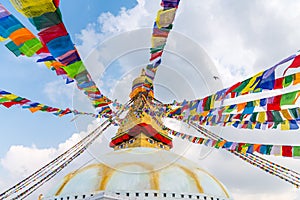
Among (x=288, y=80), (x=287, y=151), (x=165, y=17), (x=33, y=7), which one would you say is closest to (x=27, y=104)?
(x=33, y=7)

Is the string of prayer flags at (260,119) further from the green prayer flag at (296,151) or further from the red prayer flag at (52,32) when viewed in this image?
the red prayer flag at (52,32)

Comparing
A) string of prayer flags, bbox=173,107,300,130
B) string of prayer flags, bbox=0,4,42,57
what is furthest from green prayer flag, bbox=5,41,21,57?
string of prayer flags, bbox=173,107,300,130

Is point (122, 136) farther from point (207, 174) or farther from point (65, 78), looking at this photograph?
point (65, 78)

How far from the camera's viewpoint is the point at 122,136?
14758mm

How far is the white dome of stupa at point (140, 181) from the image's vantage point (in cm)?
842

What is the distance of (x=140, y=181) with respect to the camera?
8.66 metres

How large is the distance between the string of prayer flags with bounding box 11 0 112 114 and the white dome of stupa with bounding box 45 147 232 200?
319cm

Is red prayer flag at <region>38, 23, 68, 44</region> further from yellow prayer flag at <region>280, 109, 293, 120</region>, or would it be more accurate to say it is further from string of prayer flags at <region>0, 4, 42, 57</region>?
yellow prayer flag at <region>280, 109, 293, 120</region>

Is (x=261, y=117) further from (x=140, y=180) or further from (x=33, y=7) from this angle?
(x=33, y=7)

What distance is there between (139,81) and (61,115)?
6.52m

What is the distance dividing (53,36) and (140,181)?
5.20 m

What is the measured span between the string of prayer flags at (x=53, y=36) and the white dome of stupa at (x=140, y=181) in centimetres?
319

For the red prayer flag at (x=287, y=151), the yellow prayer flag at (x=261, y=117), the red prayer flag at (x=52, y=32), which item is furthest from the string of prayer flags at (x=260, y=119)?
the red prayer flag at (x=52, y=32)

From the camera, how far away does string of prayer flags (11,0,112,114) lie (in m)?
4.84
